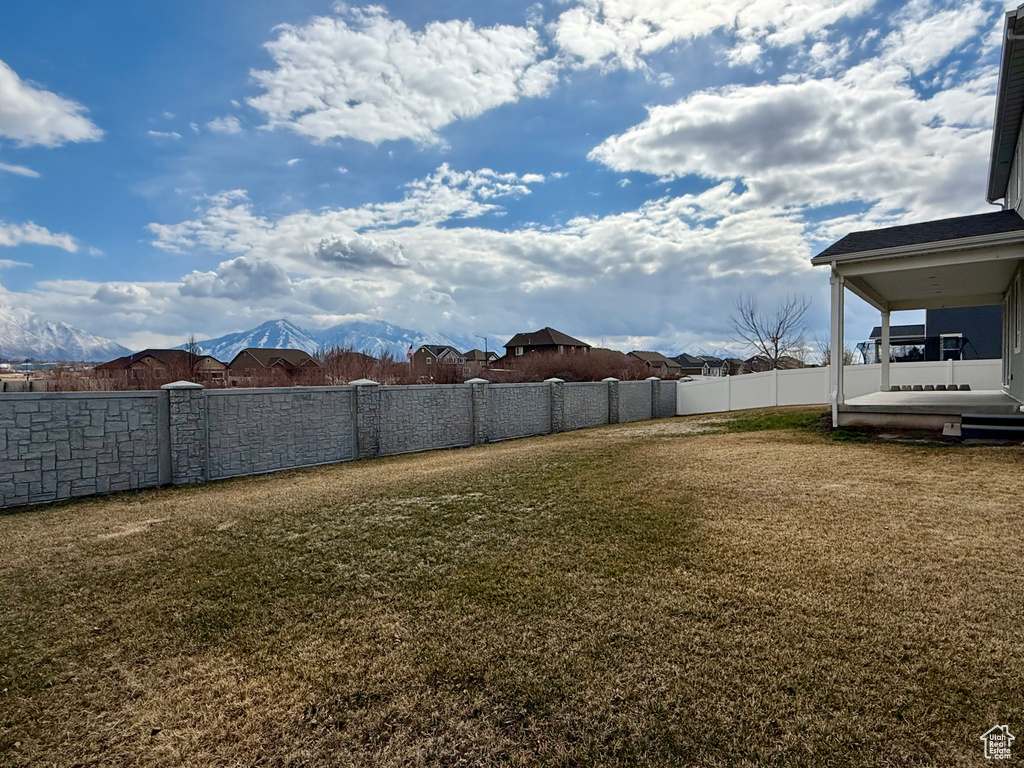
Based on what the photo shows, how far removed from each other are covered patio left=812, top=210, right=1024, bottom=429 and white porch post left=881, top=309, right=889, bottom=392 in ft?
9.12

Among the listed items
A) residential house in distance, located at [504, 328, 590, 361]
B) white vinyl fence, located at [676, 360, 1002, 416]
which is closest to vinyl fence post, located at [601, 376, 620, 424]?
white vinyl fence, located at [676, 360, 1002, 416]

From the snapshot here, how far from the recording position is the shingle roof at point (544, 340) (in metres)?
55.9

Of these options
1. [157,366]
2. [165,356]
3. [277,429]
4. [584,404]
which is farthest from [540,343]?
[277,429]

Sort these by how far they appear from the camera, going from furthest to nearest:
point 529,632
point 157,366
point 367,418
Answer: point 157,366
point 367,418
point 529,632

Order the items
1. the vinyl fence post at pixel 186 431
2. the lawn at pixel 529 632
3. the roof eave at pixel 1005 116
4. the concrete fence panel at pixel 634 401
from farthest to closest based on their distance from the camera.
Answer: the concrete fence panel at pixel 634 401
the vinyl fence post at pixel 186 431
the roof eave at pixel 1005 116
the lawn at pixel 529 632

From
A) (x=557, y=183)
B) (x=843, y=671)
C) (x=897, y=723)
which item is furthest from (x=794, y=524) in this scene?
(x=557, y=183)

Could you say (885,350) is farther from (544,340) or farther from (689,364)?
(689,364)

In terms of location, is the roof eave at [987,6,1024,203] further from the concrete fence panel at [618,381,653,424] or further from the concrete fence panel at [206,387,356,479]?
the concrete fence panel at [206,387,356,479]

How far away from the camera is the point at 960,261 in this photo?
898cm

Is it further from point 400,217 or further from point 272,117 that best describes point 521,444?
point 400,217

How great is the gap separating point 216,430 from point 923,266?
13023 mm

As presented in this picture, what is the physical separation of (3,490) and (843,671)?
29.6 feet

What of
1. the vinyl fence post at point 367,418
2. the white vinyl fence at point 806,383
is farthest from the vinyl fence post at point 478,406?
the white vinyl fence at point 806,383

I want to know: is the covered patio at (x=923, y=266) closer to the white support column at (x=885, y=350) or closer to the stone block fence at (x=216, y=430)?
the white support column at (x=885, y=350)
